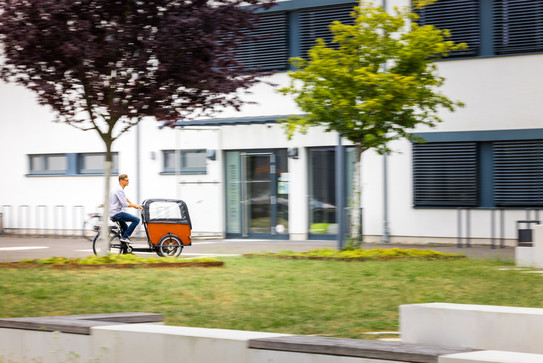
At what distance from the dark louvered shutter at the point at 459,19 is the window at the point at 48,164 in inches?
506

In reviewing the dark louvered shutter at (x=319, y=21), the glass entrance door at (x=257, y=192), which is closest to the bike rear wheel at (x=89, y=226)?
the glass entrance door at (x=257, y=192)

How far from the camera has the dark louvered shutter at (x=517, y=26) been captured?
20.3 m

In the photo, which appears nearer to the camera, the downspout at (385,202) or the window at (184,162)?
the downspout at (385,202)

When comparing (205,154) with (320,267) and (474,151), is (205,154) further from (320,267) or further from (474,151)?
(320,267)

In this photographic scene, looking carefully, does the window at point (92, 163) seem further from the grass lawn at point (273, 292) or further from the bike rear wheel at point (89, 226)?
the grass lawn at point (273, 292)

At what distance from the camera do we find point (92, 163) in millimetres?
27938

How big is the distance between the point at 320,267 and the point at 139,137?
13.3m

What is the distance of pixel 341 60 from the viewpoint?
55.4 ft

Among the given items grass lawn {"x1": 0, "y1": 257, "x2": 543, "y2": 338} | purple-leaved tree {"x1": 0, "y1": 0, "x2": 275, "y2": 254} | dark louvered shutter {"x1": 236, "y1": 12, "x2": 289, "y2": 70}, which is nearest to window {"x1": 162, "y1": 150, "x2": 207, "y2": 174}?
dark louvered shutter {"x1": 236, "y1": 12, "x2": 289, "y2": 70}

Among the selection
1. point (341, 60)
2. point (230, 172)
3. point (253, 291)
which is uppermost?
point (341, 60)

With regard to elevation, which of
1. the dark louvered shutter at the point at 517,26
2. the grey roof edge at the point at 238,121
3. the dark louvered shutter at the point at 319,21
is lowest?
the grey roof edge at the point at 238,121

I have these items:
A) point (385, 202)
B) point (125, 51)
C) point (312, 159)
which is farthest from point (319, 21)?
point (125, 51)

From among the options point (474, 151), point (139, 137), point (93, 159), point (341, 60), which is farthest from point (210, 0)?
point (93, 159)

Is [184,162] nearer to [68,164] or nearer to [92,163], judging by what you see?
[92,163]
